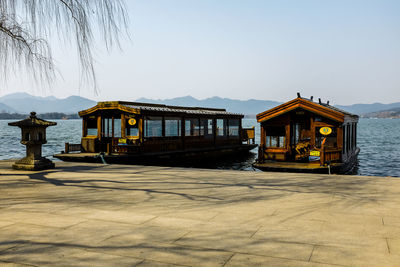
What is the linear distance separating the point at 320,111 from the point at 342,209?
482 inches

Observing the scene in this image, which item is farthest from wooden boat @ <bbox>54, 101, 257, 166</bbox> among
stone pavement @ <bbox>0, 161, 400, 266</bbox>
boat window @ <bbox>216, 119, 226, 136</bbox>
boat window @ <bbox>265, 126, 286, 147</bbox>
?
stone pavement @ <bbox>0, 161, 400, 266</bbox>

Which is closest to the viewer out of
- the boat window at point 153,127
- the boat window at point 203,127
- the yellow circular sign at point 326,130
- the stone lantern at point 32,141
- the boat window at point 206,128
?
the stone lantern at point 32,141

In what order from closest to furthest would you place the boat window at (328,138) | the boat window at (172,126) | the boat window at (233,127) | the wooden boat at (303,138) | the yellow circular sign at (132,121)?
the wooden boat at (303,138)
the boat window at (328,138)
the yellow circular sign at (132,121)
the boat window at (172,126)
the boat window at (233,127)

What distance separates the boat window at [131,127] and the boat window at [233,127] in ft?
36.6

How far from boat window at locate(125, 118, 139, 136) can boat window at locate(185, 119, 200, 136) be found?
4933 millimetres

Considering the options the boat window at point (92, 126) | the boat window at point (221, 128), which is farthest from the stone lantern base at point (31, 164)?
the boat window at point (221, 128)

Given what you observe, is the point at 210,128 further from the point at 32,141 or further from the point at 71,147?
the point at 32,141

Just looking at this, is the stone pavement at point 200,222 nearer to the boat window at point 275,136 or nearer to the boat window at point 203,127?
the boat window at point 275,136

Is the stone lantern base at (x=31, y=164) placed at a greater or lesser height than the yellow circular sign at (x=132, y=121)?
lesser

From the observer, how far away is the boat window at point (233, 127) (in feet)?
108

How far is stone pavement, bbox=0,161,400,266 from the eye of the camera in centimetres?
426

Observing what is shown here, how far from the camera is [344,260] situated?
416 cm

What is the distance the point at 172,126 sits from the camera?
2589 centimetres

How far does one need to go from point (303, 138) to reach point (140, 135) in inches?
388
